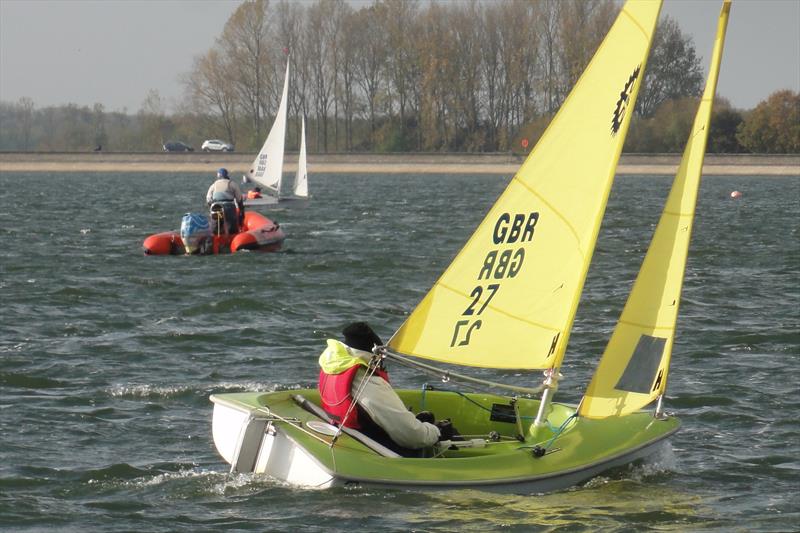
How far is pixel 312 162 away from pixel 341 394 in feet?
281

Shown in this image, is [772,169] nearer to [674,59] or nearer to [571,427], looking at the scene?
[674,59]

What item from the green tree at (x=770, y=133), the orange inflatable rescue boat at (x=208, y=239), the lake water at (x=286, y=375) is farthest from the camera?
the green tree at (x=770, y=133)

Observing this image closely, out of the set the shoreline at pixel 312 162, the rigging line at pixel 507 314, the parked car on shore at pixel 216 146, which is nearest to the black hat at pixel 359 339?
the rigging line at pixel 507 314

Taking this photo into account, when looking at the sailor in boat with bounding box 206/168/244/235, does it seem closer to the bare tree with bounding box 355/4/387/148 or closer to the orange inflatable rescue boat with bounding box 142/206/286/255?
the orange inflatable rescue boat with bounding box 142/206/286/255

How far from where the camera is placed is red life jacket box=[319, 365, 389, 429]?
941cm

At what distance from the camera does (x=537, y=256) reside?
9797 mm

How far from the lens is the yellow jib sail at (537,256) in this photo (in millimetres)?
9664

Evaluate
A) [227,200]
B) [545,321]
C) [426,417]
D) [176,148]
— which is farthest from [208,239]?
[176,148]

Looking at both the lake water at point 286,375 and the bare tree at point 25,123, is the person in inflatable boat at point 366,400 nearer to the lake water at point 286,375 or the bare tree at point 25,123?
the lake water at point 286,375

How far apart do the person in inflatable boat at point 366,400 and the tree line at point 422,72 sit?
88601mm

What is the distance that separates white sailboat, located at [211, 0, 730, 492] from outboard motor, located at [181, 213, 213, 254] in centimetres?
1599

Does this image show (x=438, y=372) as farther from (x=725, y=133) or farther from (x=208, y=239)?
(x=725, y=133)

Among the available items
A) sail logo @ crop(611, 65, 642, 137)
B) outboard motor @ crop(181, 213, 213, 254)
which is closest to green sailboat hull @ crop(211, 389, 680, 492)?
sail logo @ crop(611, 65, 642, 137)

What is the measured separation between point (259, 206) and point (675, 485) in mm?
34481
